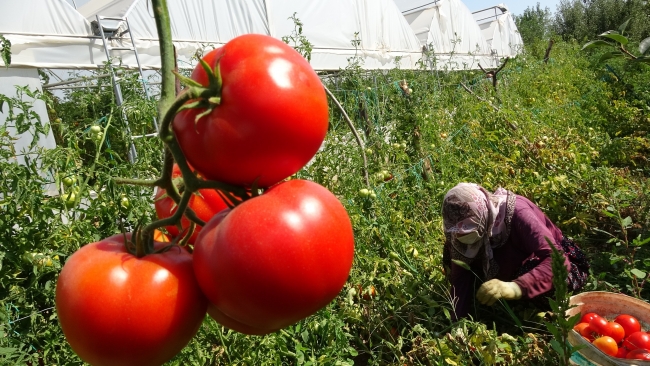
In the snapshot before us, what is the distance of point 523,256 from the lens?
268 centimetres

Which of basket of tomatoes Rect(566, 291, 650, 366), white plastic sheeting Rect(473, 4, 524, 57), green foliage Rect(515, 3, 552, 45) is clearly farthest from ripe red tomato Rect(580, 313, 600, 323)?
green foliage Rect(515, 3, 552, 45)

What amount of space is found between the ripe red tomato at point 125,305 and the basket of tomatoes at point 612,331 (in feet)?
5.65

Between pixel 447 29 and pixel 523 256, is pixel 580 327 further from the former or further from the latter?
pixel 447 29

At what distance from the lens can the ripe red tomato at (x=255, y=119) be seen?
53cm

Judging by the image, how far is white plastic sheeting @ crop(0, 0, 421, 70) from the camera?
5.57 m

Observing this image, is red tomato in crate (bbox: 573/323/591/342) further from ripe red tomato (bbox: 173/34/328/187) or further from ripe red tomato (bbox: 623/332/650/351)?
ripe red tomato (bbox: 173/34/328/187)

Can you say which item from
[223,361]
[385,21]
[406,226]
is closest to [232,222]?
[223,361]

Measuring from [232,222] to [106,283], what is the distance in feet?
0.59

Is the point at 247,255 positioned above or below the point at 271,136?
below

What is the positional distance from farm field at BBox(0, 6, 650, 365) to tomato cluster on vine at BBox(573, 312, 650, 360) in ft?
0.63

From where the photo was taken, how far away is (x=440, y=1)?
592 inches

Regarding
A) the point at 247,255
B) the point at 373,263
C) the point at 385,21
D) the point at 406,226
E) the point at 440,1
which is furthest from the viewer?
the point at 440,1

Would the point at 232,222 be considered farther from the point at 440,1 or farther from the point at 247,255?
the point at 440,1

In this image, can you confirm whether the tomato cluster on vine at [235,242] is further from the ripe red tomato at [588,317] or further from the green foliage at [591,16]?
the green foliage at [591,16]
